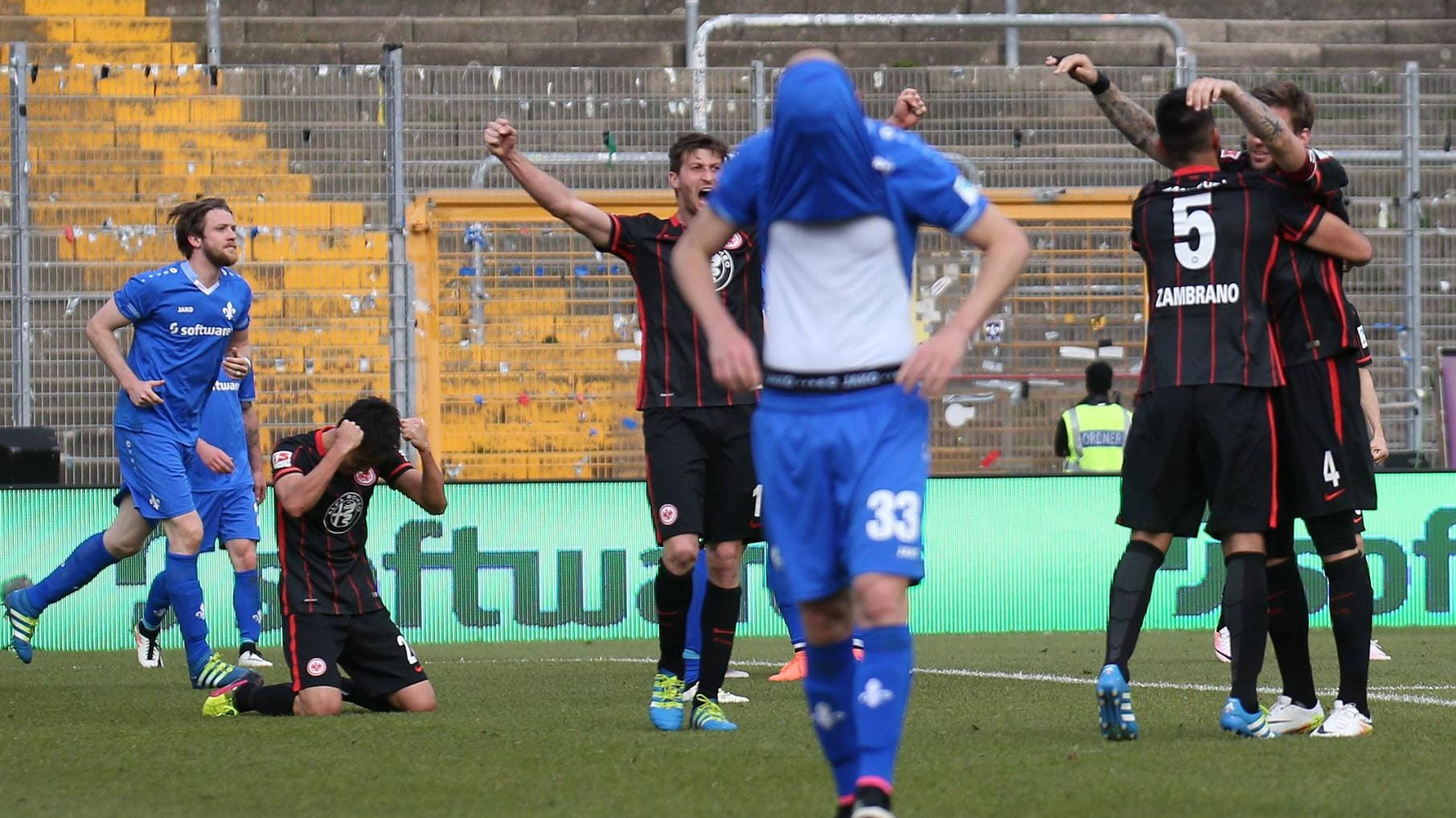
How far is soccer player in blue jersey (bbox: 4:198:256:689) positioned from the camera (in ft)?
31.5

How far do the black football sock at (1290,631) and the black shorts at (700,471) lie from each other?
1826 millimetres

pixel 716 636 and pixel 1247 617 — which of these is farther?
pixel 716 636

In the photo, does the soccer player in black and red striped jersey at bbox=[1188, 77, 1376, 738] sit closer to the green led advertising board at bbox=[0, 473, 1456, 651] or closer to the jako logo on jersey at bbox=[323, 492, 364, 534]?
the jako logo on jersey at bbox=[323, 492, 364, 534]

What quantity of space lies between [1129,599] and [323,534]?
3.39 metres

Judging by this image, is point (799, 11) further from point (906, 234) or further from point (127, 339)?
point (906, 234)

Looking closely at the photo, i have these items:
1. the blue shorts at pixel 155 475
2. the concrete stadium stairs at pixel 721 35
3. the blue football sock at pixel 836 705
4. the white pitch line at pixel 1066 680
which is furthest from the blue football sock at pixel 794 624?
the concrete stadium stairs at pixel 721 35

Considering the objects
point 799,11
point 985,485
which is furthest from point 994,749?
point 799,11

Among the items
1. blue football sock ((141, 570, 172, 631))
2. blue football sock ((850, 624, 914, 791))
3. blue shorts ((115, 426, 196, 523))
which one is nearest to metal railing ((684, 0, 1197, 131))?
blue football sock ((141, 570, 172, 631))

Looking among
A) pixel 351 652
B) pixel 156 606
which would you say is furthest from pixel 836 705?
pixel 156 606

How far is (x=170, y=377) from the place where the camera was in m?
9.81

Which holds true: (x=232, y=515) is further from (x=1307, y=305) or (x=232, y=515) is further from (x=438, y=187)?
(x=1307, y=305)

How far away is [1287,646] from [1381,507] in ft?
22.0

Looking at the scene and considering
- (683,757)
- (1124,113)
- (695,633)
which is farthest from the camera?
(695,633)

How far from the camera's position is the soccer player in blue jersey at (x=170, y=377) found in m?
9.61
